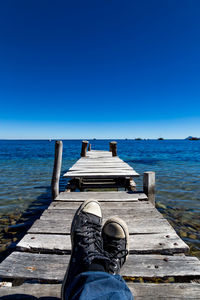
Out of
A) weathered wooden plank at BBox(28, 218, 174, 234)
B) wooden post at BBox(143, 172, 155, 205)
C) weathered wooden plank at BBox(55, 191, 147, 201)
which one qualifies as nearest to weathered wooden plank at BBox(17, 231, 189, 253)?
weathered wooden plank at BBox(28, 218, 174, 234)

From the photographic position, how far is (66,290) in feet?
4.20

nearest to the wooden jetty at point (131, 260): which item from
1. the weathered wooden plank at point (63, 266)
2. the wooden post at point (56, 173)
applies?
the weathered wooden plank at point (63, 266)

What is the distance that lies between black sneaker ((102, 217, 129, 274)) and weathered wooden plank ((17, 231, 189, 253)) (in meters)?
0.41

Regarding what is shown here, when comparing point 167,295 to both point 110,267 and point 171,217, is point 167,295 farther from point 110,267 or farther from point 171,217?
point 171,217

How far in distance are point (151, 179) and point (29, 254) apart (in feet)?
9.72

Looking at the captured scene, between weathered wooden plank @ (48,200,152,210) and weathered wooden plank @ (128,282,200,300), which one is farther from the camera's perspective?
weathered wooden plank @ (48,200,152,210)

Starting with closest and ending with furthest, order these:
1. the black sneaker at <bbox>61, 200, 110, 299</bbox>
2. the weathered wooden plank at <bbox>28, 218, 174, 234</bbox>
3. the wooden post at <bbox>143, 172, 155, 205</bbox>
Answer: the black sneaker at <bbox>61, 200, 110, 299</bbox>, the weathered wooden plank at <bbox>28, 218, 174, 234</bbox>, the wooden post at <bbox>143, 172, 155, 205</bbox>

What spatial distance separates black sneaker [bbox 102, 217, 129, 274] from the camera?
171cm

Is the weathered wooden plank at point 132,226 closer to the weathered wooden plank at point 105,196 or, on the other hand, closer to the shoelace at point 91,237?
the shoelace at point 91,237

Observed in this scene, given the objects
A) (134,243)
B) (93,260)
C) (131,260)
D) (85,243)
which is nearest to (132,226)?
(134,243)

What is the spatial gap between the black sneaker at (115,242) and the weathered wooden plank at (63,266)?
0.25 metres

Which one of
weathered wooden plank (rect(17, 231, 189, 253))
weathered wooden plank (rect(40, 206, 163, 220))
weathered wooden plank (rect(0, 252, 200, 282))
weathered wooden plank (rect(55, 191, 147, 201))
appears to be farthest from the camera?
weathered wooden plank (rect(55, 191, 147, 201))

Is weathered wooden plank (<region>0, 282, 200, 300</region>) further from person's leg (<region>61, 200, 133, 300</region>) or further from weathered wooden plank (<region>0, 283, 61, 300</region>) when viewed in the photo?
person's leg (<region>61, 200, 133, 300</region>)

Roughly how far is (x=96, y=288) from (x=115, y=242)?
0.75m
